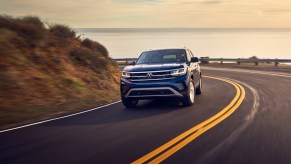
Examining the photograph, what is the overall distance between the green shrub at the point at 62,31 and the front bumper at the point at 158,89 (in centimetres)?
1063

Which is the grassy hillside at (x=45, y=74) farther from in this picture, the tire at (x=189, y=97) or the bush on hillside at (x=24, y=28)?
the tire at (x=189, y=97)

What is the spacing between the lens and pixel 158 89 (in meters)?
12.3

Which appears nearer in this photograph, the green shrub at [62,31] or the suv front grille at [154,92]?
the suv front grille at [154,92]

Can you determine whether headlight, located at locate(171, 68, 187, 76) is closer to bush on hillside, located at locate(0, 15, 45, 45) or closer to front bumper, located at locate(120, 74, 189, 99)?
front bumper, located at locate(120, 74, 189, 99)

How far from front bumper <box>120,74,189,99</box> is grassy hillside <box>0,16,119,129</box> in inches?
79.6

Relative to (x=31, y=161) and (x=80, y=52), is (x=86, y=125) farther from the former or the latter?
(x=80, y=52)

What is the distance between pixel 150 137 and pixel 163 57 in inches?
234

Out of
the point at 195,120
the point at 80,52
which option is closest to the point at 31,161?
the point at 195,120

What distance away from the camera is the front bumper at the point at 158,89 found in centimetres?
1234

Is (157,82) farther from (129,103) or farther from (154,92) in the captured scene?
(129,103)

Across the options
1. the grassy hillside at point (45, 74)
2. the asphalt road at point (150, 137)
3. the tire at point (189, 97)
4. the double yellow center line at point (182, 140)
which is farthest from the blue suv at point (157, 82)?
the grassy hillside at point (45, 74)

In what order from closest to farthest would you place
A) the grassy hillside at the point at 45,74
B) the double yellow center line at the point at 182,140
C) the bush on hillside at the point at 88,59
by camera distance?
1. the double yellow center line at the point at 182,140
2. the grassy hillside at the point at 45,74
3. the bush on hillside at the point at 88,59

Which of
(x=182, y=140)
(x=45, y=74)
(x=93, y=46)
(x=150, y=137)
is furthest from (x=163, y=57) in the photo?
(x=93, y=46)

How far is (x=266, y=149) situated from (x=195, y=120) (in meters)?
3.20
